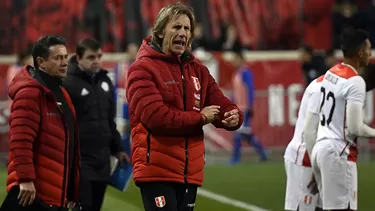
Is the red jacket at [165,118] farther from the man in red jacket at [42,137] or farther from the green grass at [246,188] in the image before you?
the green grass at [246,188]

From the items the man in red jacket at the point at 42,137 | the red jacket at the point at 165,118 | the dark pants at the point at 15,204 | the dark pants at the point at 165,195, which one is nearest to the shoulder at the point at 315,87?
the red jacket at the point at 165,118

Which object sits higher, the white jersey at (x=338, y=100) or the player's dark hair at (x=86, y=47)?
the player's dark hair at (x=86, y=47)

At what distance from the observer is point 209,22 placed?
25516 millimetres

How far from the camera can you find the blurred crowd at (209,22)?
A: 79.7ft

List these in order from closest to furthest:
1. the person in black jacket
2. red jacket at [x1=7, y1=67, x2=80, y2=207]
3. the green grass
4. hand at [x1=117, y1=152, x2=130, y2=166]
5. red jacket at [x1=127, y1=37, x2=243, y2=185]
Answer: red jacket at [x1=127, y1=37, x2=243, y2=185]
red jacket at [x1=7, y1=67, x2=80, y2=207]
the person in black jacket
hand at [x1=117, y1=152, x2=130, y2=166]
the green grass

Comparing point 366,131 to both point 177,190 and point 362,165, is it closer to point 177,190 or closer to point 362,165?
point 177,190

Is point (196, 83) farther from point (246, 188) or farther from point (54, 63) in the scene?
point (246, 188)

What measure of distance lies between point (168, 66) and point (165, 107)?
0.37 metres

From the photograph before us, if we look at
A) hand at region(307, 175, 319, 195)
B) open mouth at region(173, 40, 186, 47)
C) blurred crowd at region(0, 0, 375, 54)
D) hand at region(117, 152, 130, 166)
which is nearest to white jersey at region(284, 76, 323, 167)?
hand at region(307, 175, 319, 195)

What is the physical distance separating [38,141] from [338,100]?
2.72m

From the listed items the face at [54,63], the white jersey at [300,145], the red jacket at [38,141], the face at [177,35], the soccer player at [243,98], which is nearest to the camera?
the face at [177,35]

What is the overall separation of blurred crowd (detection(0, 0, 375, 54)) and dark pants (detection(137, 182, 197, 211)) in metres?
15.8

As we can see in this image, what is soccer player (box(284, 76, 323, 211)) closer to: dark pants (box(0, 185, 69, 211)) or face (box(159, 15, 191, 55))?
face (box(159, 15, 191, 55))

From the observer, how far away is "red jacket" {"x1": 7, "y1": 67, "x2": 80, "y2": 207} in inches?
329
